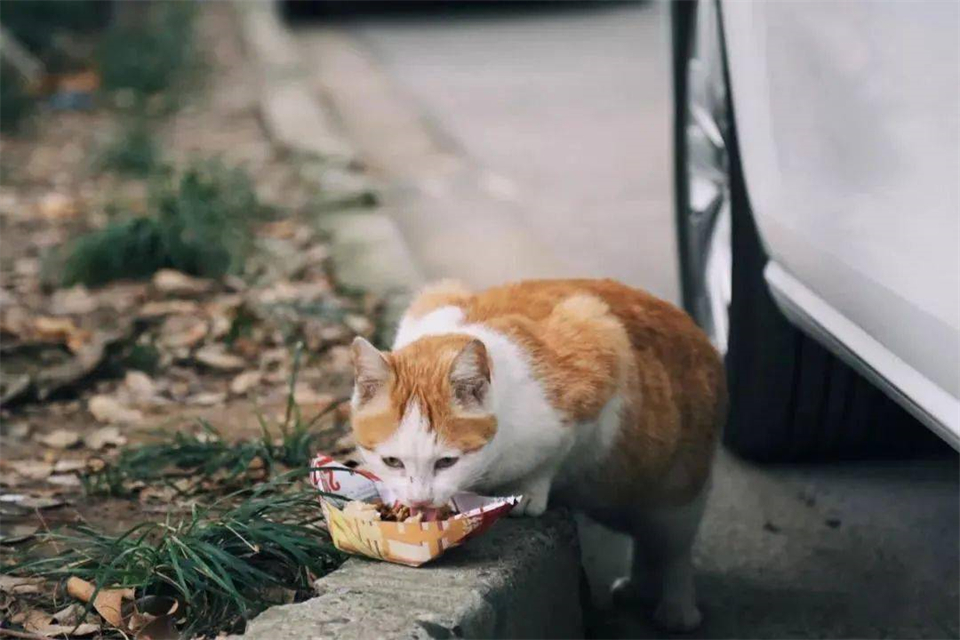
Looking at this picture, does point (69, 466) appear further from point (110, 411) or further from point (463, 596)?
point (463, 596)

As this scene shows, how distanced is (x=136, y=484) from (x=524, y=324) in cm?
96

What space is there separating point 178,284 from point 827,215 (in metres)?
2.49

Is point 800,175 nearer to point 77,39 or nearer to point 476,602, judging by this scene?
point 476,602

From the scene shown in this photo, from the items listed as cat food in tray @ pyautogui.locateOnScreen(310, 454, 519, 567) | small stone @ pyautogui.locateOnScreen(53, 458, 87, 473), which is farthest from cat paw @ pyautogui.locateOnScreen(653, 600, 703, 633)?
small stone @ pyautogui.locateOnScreen(53, 458, 87, 473)

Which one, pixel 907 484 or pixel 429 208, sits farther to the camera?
pixel 429 208

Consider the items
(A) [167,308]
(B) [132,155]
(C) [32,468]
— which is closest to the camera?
(C) [32,468]

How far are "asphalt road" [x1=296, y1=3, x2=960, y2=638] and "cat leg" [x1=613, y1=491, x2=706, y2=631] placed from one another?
0.06 m

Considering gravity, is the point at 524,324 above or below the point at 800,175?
below

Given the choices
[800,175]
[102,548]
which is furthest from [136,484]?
[800,175]

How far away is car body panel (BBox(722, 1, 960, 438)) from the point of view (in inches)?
76.8

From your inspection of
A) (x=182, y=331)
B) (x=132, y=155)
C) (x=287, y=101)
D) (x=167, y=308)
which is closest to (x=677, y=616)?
(x=182, y=331)

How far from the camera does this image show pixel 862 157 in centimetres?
224

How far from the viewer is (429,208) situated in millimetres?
6035

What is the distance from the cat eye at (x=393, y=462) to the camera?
7.22ft
